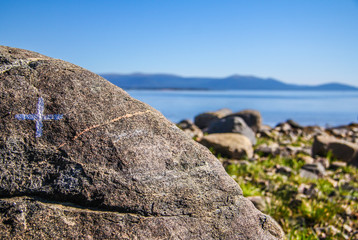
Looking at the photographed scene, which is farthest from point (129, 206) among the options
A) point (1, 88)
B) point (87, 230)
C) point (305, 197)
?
point (305, 197)

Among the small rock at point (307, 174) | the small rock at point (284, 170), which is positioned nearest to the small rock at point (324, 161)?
the small rock at point (307, 174)

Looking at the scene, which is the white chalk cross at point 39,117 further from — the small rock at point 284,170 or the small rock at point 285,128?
the small rock at point 285,128

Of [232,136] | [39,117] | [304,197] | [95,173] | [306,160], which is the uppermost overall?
[39,117]

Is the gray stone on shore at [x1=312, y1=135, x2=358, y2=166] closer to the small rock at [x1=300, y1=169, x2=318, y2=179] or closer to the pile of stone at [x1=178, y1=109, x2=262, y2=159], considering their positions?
the pile of stone at [x1=178, y1=109, x2=262, y2=159]

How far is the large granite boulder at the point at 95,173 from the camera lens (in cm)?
182

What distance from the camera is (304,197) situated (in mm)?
4812

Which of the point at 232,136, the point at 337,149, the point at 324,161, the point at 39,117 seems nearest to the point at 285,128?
the point at 337,149

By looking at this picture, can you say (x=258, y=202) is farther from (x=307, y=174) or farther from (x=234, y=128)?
(x=234, y=128)

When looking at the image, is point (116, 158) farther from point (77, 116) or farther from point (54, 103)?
point (54, 103)

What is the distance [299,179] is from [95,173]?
4.51 metres

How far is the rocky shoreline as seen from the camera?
4.27 meters

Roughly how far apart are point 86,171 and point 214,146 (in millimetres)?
5364

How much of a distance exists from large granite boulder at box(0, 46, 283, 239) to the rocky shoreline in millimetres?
1974

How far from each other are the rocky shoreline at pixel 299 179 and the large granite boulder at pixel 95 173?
1974mm
